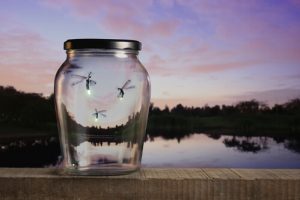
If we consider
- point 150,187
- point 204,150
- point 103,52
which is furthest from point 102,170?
point 204,150

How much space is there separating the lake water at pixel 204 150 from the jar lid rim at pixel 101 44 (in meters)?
34.7

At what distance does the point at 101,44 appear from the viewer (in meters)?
1.45

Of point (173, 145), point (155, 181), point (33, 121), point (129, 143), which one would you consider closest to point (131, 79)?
point (129, 143)

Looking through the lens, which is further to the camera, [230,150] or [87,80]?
[230,150]

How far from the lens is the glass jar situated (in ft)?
4.81

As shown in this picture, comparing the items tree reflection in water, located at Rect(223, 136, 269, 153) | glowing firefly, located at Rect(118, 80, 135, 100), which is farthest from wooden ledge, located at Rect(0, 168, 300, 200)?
tree reflection in water, located at Rect(223, 136, 269, 153)

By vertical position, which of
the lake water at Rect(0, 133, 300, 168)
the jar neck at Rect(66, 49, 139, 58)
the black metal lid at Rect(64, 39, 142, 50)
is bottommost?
the lake water at Rect(0, 133, 300, 168)

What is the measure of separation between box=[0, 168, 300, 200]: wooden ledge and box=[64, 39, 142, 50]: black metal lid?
1.10 feet

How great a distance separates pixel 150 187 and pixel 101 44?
39 cm

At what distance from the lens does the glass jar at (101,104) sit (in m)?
1.46

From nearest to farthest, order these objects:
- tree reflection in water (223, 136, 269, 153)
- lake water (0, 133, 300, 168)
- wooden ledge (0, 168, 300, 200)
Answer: wooden ledge (0, 168, 300, 200) → lake water (0, 133, 300, 168) → tree reflection in water (223, 136, 269, 153)

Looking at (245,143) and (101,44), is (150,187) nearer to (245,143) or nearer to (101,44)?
(101,44)

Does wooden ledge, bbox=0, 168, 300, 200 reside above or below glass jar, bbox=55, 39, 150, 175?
below

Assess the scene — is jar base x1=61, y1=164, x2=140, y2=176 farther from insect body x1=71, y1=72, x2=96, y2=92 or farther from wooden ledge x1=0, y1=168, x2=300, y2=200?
insect body x1=71, y1=72, x2=96, y2=92
